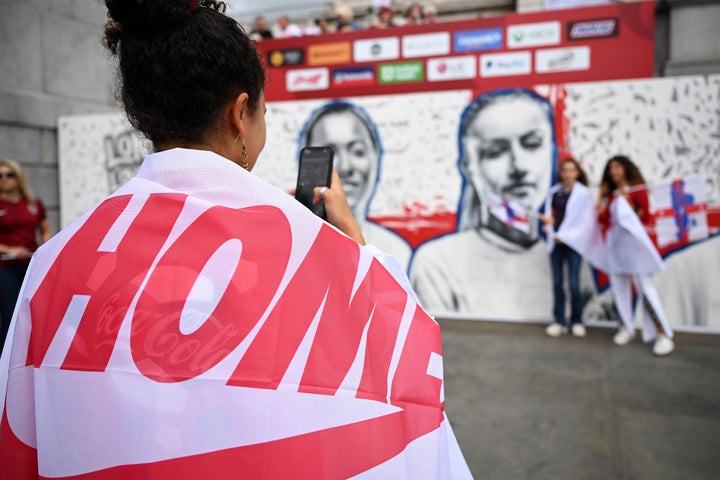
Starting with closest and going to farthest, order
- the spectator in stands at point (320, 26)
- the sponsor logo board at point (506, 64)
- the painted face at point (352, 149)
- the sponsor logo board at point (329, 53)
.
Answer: the painted face at point (352, 149)
the sponsor logo board at point (506, 64)
the sponsor logo board at point (329, 53)
the spectator in stands at point (320, 26)

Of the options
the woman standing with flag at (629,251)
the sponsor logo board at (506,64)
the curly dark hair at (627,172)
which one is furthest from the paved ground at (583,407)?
the sponsor logo board at (506,64)

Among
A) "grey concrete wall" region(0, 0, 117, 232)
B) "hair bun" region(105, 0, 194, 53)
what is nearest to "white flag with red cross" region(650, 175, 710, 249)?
"hair bun" region(105, 0, 194, 53)

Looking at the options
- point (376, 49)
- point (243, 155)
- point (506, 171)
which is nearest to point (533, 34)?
point (376, 49)

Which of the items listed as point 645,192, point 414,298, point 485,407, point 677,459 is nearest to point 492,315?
point 645,192

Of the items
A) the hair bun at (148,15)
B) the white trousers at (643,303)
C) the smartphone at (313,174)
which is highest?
the hair bun at (148,15)

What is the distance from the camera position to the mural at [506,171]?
19.3 ft

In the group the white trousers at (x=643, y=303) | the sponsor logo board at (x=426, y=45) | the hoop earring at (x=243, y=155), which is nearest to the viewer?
the hoop earring at (x=243, y=155)

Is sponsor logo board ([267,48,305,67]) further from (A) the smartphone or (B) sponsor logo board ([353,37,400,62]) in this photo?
(A) the smartphone

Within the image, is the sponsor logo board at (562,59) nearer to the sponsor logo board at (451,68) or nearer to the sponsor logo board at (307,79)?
the sponsor logo board at (451,68)

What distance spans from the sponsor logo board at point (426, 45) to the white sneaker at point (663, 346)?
17.6ft

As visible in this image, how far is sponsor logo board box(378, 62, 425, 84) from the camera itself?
9086 mm

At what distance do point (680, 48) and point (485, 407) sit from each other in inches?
295

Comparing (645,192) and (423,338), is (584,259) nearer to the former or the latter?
(645,192)

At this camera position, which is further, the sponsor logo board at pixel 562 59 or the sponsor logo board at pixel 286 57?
the sponsor logo board at pixel 286 57
